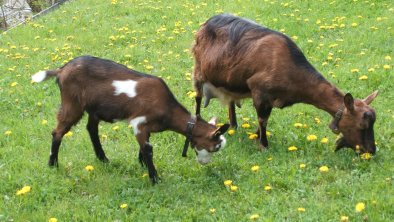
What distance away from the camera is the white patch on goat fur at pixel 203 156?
549cm

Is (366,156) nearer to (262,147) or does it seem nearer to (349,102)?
(349,102)

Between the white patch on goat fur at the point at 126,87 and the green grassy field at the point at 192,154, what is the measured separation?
2.95 feet

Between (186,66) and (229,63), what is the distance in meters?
2.83

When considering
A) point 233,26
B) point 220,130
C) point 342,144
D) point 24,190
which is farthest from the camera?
point 233,26

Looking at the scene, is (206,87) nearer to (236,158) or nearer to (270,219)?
(236,158)

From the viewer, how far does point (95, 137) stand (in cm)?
597

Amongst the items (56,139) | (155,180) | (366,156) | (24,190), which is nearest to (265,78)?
(366,156)

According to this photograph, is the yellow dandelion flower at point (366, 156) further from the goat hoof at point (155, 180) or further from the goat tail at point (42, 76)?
the goat tail at point (42, 76)

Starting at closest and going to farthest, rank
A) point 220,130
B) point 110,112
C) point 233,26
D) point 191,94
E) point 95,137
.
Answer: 1. point 220,130
2. point 110,112
3. point 95,137
4. point 233,26
5. point 191,94

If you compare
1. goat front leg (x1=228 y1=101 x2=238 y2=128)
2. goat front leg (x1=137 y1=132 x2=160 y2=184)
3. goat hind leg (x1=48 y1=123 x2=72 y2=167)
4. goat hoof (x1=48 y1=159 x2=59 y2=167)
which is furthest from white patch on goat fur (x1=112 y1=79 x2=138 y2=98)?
goat front leg (x1=228 y1=101 x2=238 y2=128)

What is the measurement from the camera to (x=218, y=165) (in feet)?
19.2

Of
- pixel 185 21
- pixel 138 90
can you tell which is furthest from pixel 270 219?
pixel 185 21

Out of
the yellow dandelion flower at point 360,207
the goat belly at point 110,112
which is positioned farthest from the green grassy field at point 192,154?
the goat belly at point 110,112

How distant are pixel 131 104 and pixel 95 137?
822mm
